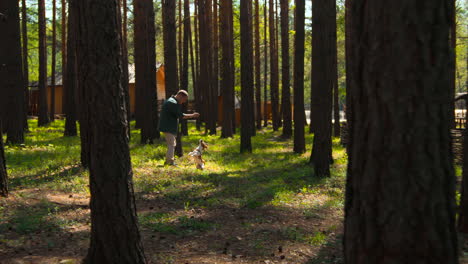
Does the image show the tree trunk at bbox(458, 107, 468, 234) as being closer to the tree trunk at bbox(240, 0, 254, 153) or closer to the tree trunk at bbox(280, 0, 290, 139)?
the tree trunk at bbox(240, 0, 254, 153)

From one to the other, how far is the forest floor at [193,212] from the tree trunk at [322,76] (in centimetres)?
60

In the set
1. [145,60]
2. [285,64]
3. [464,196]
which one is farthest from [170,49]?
[464,196]

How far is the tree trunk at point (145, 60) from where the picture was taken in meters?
17.4

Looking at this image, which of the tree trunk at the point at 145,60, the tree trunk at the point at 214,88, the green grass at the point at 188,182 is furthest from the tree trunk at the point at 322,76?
the tree trunk at the point at 214,88

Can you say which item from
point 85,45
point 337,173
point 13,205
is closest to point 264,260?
point 85,45

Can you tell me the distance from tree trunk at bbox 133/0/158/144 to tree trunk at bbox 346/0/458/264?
1509 cm

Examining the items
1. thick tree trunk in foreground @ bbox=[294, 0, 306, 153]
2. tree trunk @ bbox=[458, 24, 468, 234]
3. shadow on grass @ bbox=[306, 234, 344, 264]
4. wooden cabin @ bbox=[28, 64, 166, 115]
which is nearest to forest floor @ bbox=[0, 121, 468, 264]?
shadow on grass @ bbox=[306, 234, 344, 264]

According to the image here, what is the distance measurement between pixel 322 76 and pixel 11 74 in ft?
34.2

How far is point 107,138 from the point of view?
4.32m

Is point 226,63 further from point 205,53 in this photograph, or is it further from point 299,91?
point 299,91

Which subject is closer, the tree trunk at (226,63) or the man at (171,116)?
the man at (171,116)

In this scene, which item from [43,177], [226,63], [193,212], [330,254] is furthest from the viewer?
[226,63]

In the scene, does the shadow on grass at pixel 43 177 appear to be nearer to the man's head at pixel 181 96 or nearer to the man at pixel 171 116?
the man at pixel 171 116

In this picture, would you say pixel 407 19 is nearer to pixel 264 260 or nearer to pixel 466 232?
pixel 264 260
